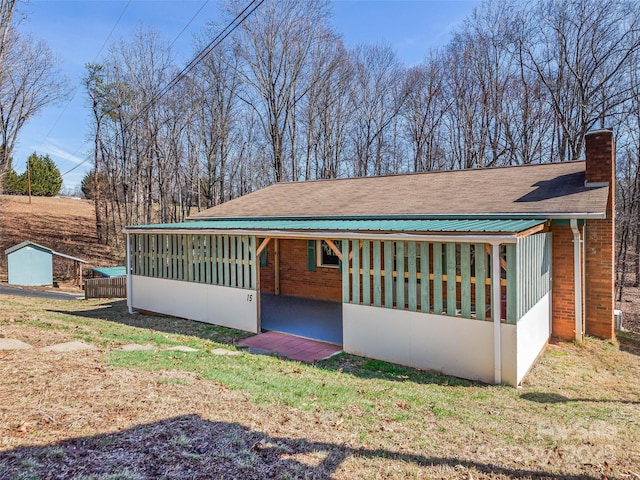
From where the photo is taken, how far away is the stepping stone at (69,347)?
6042 millimetres

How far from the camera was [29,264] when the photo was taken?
19688 mm

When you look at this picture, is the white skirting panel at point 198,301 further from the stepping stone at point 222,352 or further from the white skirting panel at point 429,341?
the white skirting panel at point 429,341

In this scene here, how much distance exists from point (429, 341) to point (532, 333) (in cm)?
181

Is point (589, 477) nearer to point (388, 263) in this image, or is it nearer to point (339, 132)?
point (388, 263)

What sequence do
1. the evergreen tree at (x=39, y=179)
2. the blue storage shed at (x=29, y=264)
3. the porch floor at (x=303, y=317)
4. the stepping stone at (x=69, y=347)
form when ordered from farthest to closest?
the evergreen tree at (x=39, y=179)
the blue storage shed at (x=29, y=264)
the porch floor at (x=303, y=317)
the stepping stone at (x=69, y=347)

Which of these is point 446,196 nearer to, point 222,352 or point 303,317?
point 303,317

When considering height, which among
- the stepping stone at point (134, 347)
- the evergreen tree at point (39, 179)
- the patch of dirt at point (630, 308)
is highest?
the evergreen tree at point (39, 179)

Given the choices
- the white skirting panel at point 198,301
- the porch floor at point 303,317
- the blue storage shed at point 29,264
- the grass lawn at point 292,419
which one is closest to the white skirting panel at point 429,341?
the grass lawn at point 292,419

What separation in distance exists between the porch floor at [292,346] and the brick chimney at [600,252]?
5.78 metres

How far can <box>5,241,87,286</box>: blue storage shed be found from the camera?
19.3 meters

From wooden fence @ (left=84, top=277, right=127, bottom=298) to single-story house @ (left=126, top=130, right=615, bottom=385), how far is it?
16.0 ft

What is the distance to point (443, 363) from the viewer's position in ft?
21.4

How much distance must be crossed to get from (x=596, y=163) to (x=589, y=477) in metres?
7.77

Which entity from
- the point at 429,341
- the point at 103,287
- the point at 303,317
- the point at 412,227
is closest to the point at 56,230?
the point at 103,287
